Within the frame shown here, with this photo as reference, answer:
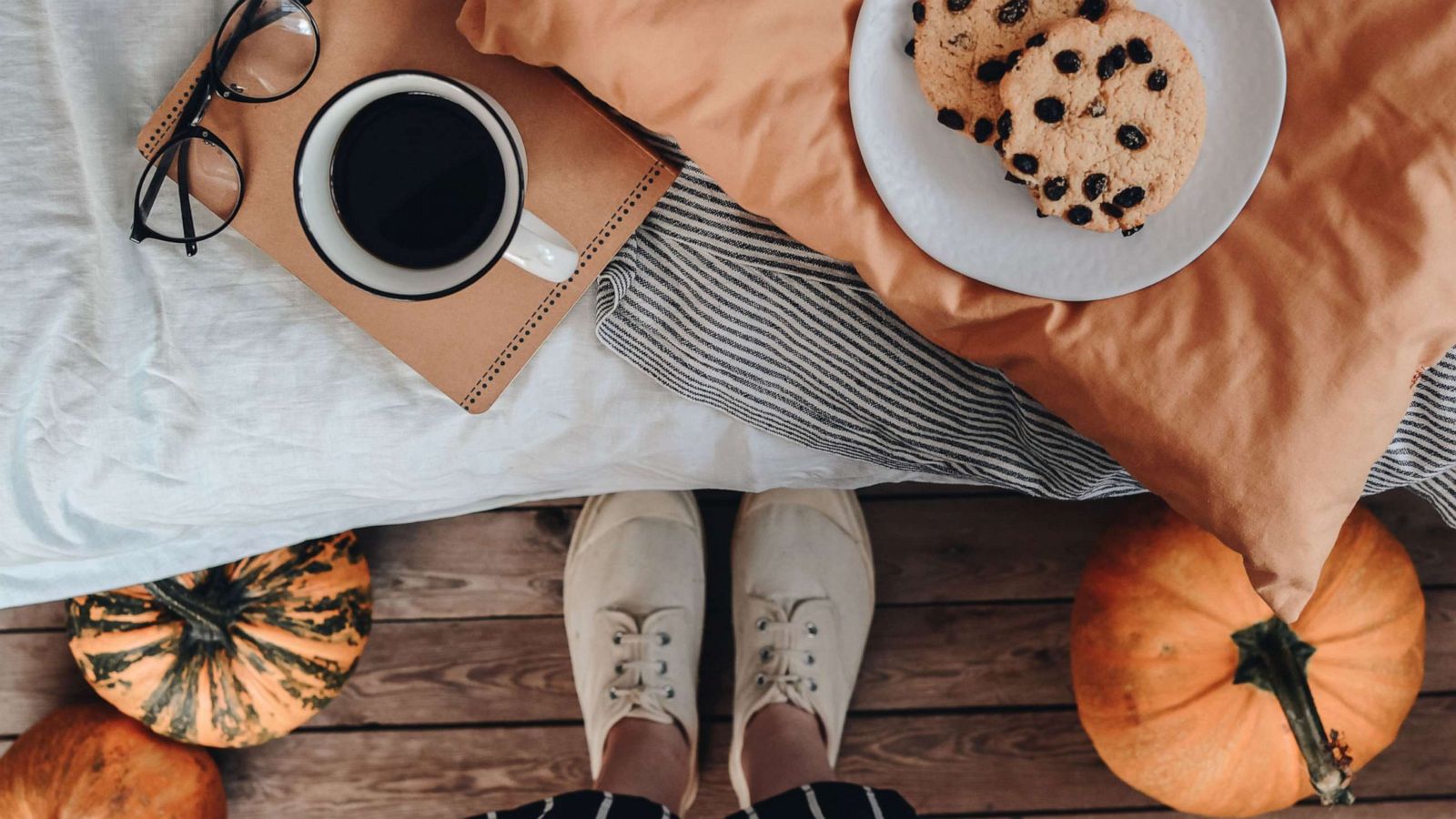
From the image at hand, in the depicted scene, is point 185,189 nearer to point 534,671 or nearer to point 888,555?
point 534,671

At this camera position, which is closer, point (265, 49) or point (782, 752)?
point (265, 49)

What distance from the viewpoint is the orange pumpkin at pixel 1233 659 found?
84 centimetres

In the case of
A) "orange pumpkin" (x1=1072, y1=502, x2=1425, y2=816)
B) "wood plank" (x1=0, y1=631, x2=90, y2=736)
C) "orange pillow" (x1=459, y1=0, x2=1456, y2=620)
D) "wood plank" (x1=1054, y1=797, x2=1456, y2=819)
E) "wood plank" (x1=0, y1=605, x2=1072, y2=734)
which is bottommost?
"wood plank" (x1=0, y1=631, x2=90, y2=736)

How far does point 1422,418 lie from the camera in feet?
2.20

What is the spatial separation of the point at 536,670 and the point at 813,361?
1.99ft

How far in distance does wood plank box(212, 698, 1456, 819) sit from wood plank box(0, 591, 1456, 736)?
2 cm

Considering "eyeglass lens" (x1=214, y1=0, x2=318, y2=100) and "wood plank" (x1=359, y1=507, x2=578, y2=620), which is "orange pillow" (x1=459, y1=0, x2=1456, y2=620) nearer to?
"eyeglass lens" (x1=214, y1=0, x2=318, y2=100)

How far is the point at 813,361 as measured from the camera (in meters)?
0.70

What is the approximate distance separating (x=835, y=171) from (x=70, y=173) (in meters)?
0.61

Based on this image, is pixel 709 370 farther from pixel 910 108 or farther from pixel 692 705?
pixel 692 705

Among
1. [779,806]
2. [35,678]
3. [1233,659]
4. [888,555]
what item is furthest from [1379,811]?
[35,678]

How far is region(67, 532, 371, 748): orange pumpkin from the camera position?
0.91 meters

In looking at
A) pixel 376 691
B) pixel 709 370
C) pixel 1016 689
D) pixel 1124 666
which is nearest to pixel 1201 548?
pixel 1124 666

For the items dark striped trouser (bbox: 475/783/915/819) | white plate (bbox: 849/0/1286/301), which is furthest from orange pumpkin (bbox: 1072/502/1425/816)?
white plate (bbox: 849/0/1286/301)
